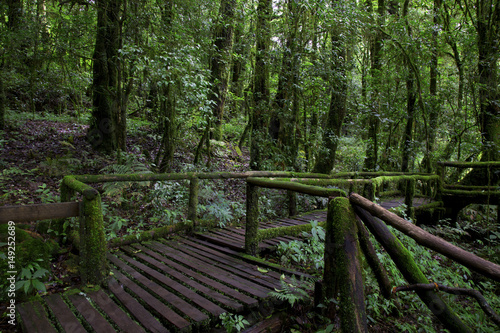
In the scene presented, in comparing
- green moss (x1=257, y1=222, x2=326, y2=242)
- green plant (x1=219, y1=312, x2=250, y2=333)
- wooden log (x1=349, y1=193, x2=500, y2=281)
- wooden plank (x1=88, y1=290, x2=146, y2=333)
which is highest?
wooden log (x1=349, y1=193, x2=500, y2=281)

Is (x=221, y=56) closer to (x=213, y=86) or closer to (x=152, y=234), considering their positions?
(x=213, y=86)

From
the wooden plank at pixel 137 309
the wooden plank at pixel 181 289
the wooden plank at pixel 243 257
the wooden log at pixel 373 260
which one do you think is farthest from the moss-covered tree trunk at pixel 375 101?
the wooden plank at pixel 137 309

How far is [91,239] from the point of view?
3.35m

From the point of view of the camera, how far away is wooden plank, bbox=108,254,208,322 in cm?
286

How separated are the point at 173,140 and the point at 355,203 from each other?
21.6ft

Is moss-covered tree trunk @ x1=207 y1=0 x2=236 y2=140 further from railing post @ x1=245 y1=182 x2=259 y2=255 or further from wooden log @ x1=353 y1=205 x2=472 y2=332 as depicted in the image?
wooden log @ x1=353 y1=205 x2=472 y2=332

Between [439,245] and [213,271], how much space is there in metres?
2.90

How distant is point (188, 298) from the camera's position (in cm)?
318

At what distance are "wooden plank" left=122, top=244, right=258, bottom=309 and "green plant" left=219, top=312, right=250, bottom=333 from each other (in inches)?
8.2

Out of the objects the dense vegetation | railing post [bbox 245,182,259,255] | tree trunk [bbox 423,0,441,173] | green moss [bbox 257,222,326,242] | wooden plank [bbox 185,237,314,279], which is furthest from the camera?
tree trunk [bbox 423,0,441,173]

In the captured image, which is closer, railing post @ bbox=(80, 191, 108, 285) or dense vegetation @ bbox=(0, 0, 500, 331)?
railing post @ bbox=(80, 191, 108, 285)

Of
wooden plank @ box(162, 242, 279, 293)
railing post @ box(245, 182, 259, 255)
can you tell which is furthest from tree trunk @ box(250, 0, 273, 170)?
wooden plank @ box(162, 242, 279, 293)

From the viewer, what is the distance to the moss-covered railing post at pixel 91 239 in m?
3.35

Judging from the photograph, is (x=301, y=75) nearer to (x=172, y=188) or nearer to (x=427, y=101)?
(x=172, y=188)
